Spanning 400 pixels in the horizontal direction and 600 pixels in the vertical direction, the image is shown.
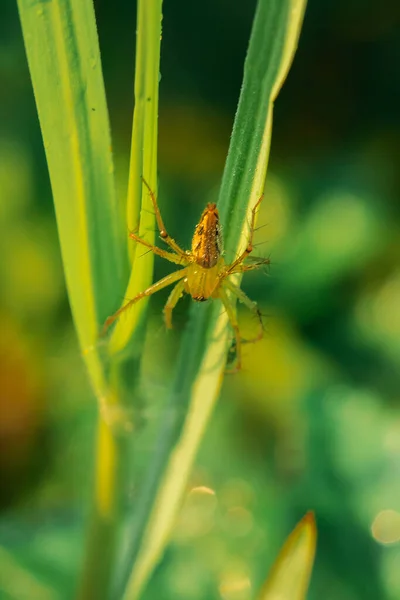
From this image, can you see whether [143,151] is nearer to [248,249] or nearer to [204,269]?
[248,249]

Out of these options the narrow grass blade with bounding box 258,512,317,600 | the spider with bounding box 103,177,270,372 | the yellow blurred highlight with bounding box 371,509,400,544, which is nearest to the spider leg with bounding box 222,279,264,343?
the spider with bounding box 103,177,270,372

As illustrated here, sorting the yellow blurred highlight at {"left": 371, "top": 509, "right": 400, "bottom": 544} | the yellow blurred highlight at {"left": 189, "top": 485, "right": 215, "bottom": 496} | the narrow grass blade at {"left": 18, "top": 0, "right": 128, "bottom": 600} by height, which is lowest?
the yellow blurred highlight at {"left": 371, "top": 509, "right": 400, "bottom": 544}

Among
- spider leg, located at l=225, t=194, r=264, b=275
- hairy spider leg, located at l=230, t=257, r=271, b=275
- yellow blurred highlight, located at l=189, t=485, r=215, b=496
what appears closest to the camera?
spider leg, located at l=225, t=194, r=264, b=275

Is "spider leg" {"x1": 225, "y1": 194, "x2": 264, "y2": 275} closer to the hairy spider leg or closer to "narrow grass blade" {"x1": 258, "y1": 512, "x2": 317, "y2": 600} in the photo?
the hairy spider leg

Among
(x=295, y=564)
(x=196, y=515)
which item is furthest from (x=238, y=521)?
(x=295, y=564)

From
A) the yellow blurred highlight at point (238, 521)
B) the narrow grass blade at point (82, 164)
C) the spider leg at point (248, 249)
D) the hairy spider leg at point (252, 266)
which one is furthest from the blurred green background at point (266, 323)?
the narrow grass blade at point (82, 164)

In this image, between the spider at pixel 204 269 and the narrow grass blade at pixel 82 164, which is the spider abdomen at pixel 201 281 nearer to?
the spider at pixel 204 269

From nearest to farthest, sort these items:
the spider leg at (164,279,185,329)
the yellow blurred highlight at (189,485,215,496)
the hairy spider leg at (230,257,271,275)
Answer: the hairy spider leg at (230,257,271,275) < the spider leg at (164,279,185,329) < the yellow blurred highlight at (189,485,215,496)

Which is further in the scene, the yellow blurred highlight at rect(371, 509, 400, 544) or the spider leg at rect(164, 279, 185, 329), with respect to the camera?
the yellow blurred highlight at rect(371, 509, 400, 544)
